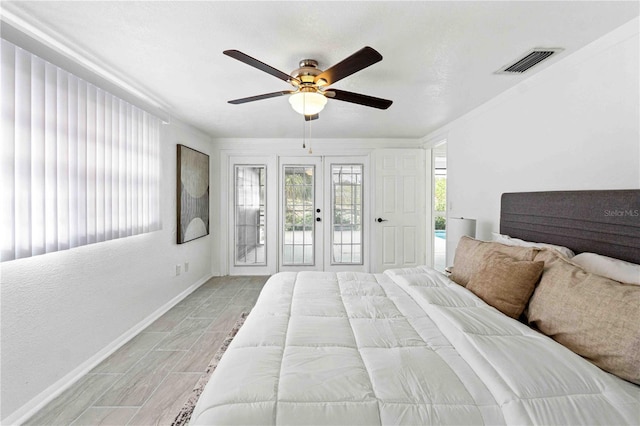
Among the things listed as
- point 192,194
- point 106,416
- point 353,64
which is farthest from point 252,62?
point 192,194

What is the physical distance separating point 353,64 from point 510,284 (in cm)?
157

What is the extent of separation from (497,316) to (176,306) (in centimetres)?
343

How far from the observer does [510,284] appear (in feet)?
5.34

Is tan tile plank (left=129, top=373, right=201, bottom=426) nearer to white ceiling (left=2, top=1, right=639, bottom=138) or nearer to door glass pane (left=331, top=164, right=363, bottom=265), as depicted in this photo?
white ceiling (left=2, top=1, right=639, bottom=138)

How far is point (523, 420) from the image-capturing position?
0.89 metres

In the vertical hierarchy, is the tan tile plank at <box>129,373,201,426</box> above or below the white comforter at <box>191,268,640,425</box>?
below

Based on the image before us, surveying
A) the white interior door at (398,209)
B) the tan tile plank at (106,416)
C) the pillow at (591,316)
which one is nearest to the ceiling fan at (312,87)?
the pillow at (591,316)

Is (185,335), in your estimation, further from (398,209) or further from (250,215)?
(398,209)

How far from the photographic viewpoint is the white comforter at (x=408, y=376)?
3.01 ft

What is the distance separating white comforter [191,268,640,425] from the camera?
0.92 metres

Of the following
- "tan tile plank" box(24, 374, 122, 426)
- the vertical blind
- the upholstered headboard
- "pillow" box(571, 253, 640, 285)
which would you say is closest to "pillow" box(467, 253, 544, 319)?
"pillow" box(571, 253, 640, 285)

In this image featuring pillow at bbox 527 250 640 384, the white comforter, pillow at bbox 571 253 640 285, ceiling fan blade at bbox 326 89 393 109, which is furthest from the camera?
ceiling fan blade at bbox 326 89 393 109

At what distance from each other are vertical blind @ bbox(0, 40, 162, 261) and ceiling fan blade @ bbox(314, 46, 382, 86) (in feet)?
5.83

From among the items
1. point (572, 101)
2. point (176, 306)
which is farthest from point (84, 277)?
point (572, 101)
